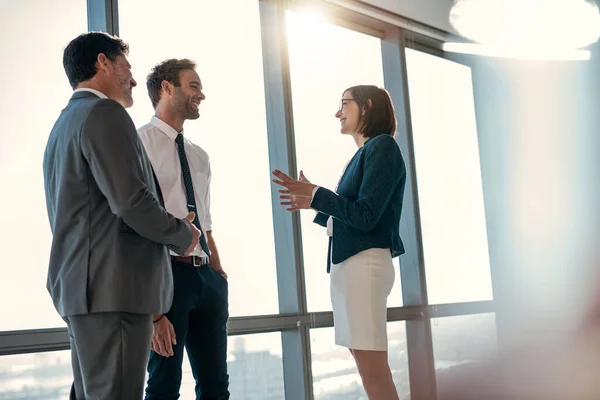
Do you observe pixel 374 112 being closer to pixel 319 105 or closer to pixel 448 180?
pixel 319 105

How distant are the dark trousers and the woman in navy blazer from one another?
468 millimetres

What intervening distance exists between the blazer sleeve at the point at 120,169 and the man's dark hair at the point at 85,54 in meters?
0.20

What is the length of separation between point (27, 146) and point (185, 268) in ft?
3.22

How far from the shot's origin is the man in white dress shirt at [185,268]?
6.85ft

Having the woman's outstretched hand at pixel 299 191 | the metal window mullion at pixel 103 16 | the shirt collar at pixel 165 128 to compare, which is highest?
the metal window mullion at pixel 103 16

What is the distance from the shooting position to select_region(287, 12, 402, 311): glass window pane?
3.86 metres

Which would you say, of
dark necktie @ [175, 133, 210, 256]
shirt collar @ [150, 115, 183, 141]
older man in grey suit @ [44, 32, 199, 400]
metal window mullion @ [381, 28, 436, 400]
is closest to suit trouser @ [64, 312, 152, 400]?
older man in grey suit @ [44, 32, 199, 400]

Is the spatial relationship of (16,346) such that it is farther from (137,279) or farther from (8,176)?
(137,279)

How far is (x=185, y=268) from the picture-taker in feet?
7.00

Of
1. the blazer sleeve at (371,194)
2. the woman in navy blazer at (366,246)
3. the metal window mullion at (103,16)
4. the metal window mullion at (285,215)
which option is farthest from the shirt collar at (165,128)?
the metal window mullion at (285,215)

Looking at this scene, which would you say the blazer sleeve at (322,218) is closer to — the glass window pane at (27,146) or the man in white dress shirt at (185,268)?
the man in white dress shirt at (185,268)

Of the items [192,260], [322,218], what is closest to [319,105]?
[322,218]

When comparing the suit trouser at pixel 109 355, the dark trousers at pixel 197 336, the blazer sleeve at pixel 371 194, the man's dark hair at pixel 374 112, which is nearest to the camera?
the suit trouser at pixel 109 355

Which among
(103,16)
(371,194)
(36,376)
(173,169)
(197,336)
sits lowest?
(36,376)
